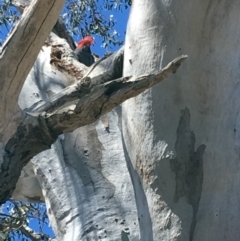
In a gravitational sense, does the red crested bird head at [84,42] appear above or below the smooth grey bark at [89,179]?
above

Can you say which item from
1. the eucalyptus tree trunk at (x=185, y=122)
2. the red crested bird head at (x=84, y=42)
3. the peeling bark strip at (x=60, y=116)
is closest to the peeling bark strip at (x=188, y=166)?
the eucalyptus tree trunk at (x=185, y=122)

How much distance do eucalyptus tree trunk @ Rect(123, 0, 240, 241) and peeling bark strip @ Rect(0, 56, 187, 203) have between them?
199 millimetres

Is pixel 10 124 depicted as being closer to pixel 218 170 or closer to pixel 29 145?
pixel 29 145

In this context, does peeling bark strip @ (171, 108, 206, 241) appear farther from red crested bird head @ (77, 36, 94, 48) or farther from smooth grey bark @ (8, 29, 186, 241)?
red crested bird head @ (77, 36, 94, 48)

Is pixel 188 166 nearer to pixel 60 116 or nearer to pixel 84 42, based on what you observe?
pixel 60 116

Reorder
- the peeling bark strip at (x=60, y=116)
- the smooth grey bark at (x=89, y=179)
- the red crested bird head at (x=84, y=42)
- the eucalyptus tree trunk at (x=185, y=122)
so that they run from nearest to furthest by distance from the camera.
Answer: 1. the peeling bark strip at (x=60, y=116)
2. the eucalyptus tree trunk at (x=185, y=122)
3. the smooth grey bark at (x=89, y=179)
4. the red crested bird head at (x=84, y=42)

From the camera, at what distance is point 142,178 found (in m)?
1.50

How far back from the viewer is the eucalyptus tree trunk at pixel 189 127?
1.42m

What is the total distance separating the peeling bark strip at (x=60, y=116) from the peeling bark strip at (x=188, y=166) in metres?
0.23

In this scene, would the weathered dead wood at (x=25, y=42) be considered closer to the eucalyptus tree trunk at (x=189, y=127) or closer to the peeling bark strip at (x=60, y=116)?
the peeling bark strip at (x=60, y=116)

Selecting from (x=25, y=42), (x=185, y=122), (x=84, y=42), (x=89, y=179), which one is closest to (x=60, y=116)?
(x=25, y=42)

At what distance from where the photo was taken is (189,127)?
1470 mm

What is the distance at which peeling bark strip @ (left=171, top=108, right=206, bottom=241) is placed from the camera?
1.42 metres

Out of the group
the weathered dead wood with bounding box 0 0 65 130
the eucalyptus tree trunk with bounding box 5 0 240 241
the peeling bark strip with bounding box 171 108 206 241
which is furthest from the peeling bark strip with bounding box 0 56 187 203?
the peeling bark strip with bounding box 171 108 206 241
